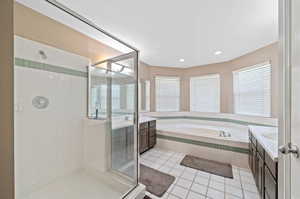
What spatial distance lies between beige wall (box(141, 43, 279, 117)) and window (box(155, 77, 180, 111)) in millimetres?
169

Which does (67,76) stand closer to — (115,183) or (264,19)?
(115,183)

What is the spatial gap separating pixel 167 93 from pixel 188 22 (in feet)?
8.95

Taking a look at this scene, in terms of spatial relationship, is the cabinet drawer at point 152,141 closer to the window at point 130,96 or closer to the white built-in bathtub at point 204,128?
the white built-in bathtub at point 204,128

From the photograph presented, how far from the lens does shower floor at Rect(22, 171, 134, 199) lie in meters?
1.57

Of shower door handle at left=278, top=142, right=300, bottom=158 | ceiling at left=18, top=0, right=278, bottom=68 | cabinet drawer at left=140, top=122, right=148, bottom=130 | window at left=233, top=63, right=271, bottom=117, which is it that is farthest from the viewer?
cabinet drawer at left=140, top=122, right=148, bottom=130

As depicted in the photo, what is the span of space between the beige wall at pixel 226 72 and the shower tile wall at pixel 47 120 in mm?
2384

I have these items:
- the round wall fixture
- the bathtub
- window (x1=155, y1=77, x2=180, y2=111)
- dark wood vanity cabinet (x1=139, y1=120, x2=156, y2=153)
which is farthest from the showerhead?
window (x1=155, y1=77, x2=180, y2=111)

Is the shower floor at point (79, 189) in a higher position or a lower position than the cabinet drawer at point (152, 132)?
lower

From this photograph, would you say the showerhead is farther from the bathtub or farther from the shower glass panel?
the bathtub

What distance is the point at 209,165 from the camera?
7.97ft

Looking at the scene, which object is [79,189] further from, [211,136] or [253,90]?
[253,90]

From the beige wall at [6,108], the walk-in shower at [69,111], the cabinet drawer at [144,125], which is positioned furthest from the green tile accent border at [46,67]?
the cabinet drawer at [144,125]

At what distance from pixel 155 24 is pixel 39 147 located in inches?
92.4

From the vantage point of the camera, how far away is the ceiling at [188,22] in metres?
1.59
